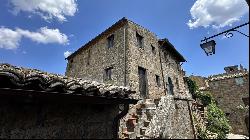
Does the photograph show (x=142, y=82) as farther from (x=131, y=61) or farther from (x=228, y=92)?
(x=228, y=92)

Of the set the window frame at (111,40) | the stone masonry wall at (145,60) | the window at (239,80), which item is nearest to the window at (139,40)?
the stone masonry wall at (145,60)

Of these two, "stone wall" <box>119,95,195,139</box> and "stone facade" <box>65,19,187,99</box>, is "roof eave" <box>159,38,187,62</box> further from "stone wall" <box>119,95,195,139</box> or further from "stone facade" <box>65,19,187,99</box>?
"stone wall" <box>119,95,195,139</box>

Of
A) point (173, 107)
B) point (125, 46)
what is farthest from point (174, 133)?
point (125, 46)

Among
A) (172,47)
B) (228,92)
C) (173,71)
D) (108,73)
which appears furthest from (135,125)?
(228,92)

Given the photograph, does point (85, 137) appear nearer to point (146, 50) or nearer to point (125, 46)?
point (125, 46)

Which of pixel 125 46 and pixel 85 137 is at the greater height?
pixel 125 46

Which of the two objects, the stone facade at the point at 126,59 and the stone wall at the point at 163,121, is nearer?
the stone wall at the point at 163,121

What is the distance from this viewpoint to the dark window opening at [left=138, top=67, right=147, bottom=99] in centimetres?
1482

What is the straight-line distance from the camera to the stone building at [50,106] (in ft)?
10.1

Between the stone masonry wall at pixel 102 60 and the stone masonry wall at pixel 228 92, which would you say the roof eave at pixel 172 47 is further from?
the stone masonry wall at pixel 228 92

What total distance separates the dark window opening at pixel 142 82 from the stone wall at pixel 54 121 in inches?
383

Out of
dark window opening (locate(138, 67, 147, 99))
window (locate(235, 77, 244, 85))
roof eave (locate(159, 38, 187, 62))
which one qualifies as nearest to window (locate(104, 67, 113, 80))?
dark window opening (locate(138, 67, 147, 99))

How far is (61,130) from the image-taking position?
4.04 metres

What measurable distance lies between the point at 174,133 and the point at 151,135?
6.63 ft
